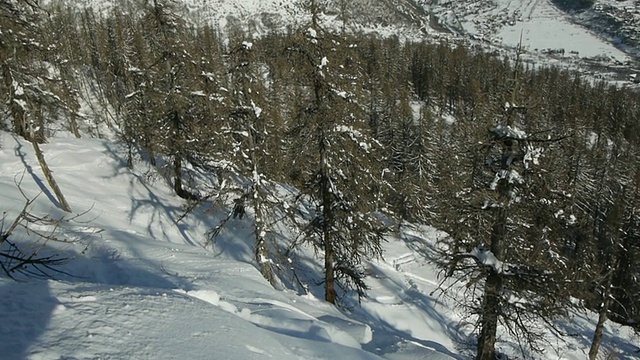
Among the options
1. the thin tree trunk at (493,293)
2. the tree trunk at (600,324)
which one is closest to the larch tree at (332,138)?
the thin tree trunk at (493,293)

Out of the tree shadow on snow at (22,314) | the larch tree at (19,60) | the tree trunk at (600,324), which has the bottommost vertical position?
the tree trunk at (600,324)

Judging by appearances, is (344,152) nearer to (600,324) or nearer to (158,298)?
(158,298)

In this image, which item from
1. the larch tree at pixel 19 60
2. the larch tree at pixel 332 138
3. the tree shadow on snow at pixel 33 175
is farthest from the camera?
the tree shadow on snow at pixel 33 175

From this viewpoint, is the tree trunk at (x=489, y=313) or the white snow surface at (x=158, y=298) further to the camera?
the tree trunk at (x=489, y=313)

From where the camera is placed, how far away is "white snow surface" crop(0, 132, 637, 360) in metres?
4.02

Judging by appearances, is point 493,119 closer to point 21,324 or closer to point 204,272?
point 204,272

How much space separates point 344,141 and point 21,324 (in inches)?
321

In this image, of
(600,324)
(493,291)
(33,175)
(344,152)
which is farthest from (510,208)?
(33,175)

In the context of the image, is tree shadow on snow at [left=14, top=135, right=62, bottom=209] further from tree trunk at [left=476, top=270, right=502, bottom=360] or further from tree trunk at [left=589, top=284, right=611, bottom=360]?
tree trunk at [left=589, top=284, right=611, bottom=360]

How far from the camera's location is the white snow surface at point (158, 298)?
4023 mm

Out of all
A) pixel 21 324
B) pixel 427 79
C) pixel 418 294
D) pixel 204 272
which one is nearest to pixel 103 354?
pixel 21 324

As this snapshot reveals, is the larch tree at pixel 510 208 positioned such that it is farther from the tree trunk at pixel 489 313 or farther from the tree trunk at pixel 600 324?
the tree trunk at pixel 600 324

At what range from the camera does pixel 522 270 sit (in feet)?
29.9

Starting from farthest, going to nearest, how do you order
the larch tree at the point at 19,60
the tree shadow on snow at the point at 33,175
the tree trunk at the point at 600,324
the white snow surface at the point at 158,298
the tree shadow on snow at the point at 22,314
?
the tree trunk at the point at 600,324 < the tree shadow on snow at the point at 33,175 < the larch tree at the point at 19,60 < the white snow surface at the point at 158,298 < the tree shadow on snow at the point at 22,314
